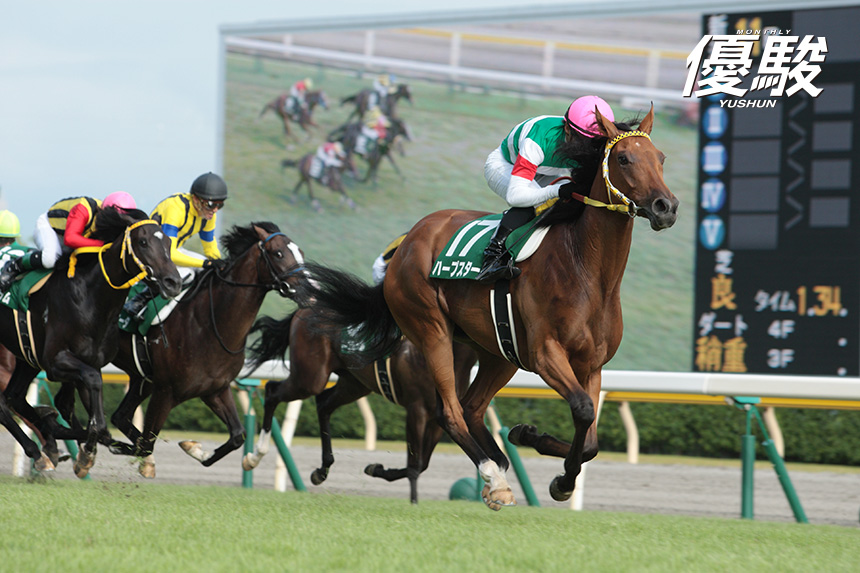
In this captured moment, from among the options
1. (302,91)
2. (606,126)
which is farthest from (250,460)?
(302,91)

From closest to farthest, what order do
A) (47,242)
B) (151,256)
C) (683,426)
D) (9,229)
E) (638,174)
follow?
1. (638,174)
2. (151,256)
3. (47,242)
4. (9,229)
5. (683,426)

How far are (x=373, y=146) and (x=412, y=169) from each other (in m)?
0.58

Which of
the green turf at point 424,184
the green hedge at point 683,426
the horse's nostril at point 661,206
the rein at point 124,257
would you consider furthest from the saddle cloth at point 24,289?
the green turf at point 424,184

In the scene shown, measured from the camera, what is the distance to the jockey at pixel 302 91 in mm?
13273

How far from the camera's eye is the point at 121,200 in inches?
210

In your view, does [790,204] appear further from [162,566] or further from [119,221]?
[162,566]

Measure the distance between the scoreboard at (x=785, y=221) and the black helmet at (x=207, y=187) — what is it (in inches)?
201

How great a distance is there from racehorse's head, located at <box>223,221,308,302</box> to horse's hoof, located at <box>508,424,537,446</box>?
1.73 m

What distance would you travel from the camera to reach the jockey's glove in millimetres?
5562

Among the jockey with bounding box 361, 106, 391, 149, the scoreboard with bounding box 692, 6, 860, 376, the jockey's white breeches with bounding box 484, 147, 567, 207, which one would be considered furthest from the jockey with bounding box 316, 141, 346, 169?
the jockey's white breeches with bounding box 484, 147, 567, 207

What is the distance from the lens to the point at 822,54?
8789 mm

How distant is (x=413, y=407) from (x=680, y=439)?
509 cm

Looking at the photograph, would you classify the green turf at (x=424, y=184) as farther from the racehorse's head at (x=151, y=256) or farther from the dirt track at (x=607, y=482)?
the racehorse's head at (x=151, y=256)

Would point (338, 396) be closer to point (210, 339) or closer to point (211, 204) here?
point (210, 339)
